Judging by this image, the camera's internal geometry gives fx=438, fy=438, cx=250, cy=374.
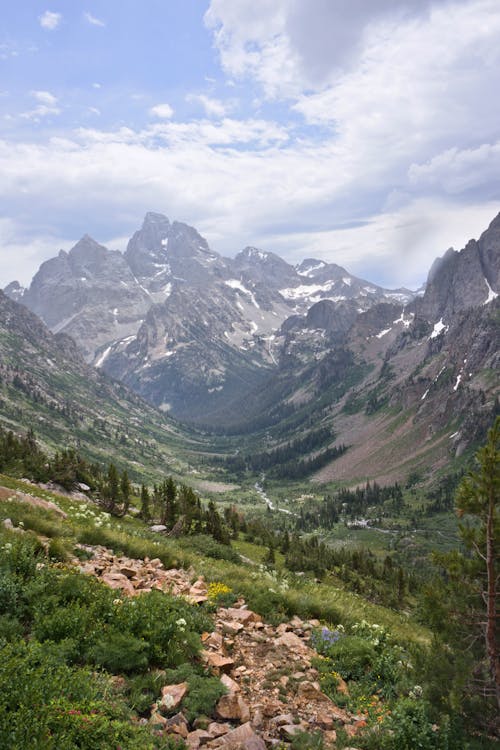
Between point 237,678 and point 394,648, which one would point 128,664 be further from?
point 394,648

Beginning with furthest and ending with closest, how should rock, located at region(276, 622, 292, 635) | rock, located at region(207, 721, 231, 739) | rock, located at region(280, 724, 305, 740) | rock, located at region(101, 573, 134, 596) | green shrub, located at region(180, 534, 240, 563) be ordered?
green shrub, located at region(180, 534, 240, 563)
rock, located at region(276, 622, 292, 635)
rock, located at region(101, 573, 134, 596)
rock, located at region(280, 724, 305, 740)
rock, located at region(207, 721, 231, 739)

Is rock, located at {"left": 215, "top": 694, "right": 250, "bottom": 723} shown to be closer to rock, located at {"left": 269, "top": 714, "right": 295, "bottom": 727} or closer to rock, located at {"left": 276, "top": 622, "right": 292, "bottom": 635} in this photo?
rock, located at {"left": 269, "top": 714, "right": 295, "bottom": 727}

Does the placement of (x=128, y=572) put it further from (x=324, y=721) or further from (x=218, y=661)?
(x=324, y=721)

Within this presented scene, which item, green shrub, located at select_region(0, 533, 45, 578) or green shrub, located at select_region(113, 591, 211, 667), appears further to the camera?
green shrub, located at select_region(0, 533, 45, 578)

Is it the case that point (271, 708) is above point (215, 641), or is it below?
below

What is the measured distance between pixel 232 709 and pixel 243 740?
1.06m

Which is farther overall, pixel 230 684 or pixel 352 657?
pixel 352 657

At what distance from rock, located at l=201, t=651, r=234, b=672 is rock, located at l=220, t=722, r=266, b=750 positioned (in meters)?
2.44

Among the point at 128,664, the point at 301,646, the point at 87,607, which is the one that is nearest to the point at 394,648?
the point at 301,646

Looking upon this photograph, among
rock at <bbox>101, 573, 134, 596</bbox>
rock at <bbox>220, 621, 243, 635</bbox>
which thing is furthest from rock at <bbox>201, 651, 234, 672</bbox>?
rock at <bbox>101, 573, 134, 596</bbox>

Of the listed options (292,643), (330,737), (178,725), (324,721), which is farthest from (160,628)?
(292,643)

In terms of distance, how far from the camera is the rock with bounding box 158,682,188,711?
9.27 m

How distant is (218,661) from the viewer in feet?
37.4

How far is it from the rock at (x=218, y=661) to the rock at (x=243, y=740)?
96.0 inches
